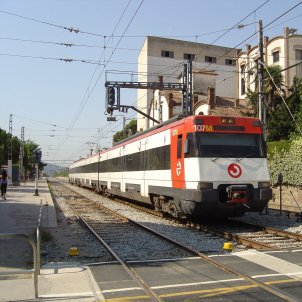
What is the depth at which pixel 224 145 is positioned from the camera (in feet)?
44.1

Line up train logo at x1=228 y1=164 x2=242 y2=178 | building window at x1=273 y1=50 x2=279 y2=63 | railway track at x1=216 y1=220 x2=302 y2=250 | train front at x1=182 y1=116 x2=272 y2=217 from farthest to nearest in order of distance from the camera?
building window at x1=273 y1=50 x2=279 y2=63, train logo at x1=228 y1=164 x2=242 y2=178, train front at x1=182 y1=116 x2=272 y2=217, railway track at x1=216 y1=220 x2=302 y2=250

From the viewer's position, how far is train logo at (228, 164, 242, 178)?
1323cm

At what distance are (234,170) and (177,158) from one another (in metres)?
1.80

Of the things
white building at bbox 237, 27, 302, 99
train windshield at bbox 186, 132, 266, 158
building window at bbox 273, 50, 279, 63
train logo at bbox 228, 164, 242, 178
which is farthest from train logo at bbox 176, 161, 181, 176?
building window at bbox 273, 50, 279, 63

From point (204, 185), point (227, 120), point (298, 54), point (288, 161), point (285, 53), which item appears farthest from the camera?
point (298, 54)

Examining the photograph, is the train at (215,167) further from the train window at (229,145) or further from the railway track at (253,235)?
the railway track at (253,235)

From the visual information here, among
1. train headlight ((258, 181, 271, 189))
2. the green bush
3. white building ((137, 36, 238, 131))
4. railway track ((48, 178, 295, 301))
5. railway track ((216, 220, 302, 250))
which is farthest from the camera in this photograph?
white building ((137, 36, 238, 131))

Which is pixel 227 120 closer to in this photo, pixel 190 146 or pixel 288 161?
pixel 190 146

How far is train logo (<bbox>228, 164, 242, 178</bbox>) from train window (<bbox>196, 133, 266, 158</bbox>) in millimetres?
325

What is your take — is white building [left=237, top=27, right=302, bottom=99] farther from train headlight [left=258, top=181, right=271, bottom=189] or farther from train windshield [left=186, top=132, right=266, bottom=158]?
train headlight [left=258, top=181, right=271, bottom=189]

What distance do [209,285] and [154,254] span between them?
2.83 m

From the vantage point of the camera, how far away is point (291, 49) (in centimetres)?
5441

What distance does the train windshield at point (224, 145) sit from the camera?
13.1 m

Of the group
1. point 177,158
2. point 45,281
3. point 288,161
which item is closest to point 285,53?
point 288,161
